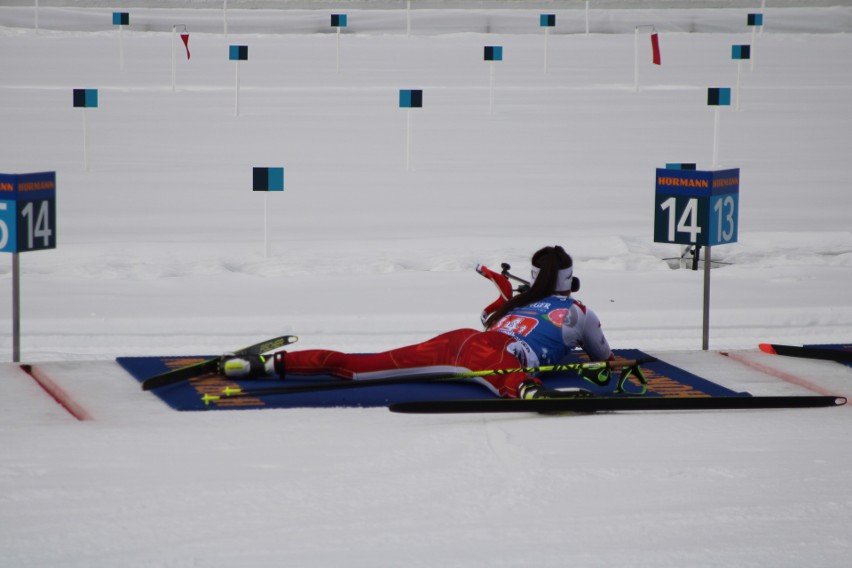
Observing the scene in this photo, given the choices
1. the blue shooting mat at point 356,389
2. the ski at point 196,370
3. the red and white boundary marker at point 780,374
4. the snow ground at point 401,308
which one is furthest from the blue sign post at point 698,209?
the ski at point 196,370

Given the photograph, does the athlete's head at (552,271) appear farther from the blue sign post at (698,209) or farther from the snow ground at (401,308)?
the blue sign post at (698,209)

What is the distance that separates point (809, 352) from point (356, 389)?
2.63m

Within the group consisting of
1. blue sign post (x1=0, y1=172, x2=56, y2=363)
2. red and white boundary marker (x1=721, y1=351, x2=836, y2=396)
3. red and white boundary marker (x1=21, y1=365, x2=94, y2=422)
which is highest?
blue sign post (x1=0, y1=172, x2=56, y2=363)

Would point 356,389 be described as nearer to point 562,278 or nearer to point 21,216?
point 562,278

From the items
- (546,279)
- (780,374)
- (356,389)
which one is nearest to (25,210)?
(356,389)

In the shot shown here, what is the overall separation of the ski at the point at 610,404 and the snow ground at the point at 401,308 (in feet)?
0.19

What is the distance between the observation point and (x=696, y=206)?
302 inches

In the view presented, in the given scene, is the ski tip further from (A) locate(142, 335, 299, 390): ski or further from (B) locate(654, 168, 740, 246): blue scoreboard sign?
(A) locate(142, 335, 299, 390): ski

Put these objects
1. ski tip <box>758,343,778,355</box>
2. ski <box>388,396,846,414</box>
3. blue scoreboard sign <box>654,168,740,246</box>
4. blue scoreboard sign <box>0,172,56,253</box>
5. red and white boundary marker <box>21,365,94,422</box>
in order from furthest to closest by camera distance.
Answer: blue scoreboard sign <box>654,168,740,246</box> → ski tip <box>758,343,778,355</box> → blue scoreboard sign <box>0,172,56,253</box> → red and white boundary marker <box>21,365,94,422</box> → ski <box>388,396,846,414</box>

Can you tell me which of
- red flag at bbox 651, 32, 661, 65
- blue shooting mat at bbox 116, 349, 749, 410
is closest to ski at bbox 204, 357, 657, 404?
blue shooting mat at bbox 116, 349, 749, 410

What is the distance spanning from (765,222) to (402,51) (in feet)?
56.0

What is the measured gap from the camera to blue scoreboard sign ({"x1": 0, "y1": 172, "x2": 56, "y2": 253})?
23.2 feet

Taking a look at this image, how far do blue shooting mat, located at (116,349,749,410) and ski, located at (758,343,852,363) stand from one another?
28.1 inches

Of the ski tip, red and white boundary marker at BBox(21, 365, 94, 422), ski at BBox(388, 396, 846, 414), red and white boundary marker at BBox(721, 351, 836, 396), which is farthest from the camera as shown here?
the ski tip
